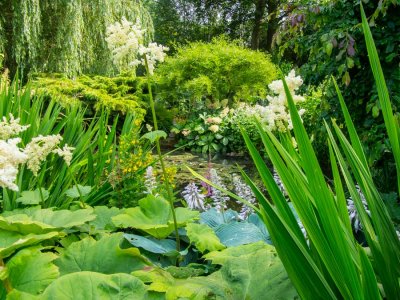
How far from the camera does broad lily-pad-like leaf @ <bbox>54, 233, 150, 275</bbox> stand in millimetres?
1232

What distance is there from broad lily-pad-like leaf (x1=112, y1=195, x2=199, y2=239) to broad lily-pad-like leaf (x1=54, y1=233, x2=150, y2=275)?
0.84ft

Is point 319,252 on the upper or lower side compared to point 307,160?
lower

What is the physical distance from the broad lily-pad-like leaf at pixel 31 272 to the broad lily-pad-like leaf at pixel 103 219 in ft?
2.03

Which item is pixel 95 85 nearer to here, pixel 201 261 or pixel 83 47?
pixel 83 47

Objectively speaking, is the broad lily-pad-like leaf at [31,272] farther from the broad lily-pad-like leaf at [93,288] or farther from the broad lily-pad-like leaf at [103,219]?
the broad lily-pad-like leaf at [103,219]

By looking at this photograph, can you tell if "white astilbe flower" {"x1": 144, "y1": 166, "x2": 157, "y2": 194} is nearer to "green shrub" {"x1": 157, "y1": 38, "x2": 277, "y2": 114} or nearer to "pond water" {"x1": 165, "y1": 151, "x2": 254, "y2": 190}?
"pond water" {"x1": 165, "y1": 151, "x2": 254, "y2": 190}

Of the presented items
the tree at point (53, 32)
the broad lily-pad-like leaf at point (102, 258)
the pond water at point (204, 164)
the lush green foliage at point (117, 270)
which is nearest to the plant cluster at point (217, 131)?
the pond water at point (204, 164)

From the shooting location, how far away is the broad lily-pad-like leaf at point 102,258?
1232mm

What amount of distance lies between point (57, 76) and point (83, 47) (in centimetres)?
103

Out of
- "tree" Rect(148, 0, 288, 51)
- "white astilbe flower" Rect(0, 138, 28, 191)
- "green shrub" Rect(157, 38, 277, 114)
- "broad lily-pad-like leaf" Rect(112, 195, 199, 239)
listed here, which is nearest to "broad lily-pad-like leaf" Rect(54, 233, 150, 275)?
"broad lily-pad-like leaf" Rect(112, 195, 199, 239)

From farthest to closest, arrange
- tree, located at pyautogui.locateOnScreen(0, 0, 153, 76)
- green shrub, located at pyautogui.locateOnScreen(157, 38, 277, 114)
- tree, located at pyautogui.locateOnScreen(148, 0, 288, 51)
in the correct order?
tree, located at pyautogui.locateOnScreen(148, 0, 288, 51), green shrub, located at pyautogui.locateOnScreen(157, 38, 277, 114), tree, located at pyautogui.locateOnScreen(0, 0, 153, 76)

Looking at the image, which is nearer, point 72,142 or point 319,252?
point 319,252

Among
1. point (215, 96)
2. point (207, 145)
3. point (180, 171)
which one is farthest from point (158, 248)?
point (215, 96)

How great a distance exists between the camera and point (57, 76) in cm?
871
